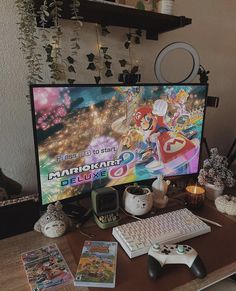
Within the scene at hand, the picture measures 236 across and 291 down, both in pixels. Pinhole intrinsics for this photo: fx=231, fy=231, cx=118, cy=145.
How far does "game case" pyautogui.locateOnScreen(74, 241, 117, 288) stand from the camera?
60 centimetres

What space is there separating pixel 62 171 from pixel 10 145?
1.01 ft

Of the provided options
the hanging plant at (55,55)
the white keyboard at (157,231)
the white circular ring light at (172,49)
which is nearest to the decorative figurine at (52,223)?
the white keyboard at (157,231)

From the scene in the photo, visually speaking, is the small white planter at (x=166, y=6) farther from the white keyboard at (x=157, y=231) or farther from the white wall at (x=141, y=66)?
the white keyboard at (x=157, y=231)

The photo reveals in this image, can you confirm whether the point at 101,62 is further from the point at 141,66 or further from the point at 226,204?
the point at 226,204

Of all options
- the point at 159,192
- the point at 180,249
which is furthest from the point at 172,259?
the point at 159,192

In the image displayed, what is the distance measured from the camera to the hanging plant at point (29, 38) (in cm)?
83

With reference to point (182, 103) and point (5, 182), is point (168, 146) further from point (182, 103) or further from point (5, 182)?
point (5, 182)

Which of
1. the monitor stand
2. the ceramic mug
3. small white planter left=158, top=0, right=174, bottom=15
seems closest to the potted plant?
the ceramic mug

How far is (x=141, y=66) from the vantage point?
1.19 metres

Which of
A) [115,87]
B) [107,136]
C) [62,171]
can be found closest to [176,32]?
[115,87]

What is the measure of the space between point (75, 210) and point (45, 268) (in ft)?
0.96

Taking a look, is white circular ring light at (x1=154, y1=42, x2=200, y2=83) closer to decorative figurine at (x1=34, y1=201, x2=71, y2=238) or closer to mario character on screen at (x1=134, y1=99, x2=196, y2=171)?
mario character on screen at (x1=134, y1=99, x2=196, y2=171)

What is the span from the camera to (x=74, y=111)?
0.80 metres

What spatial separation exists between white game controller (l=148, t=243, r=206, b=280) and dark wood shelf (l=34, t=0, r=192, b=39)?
0.86 meters
